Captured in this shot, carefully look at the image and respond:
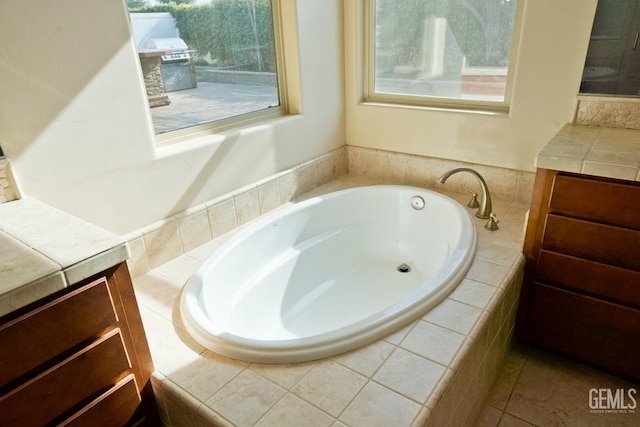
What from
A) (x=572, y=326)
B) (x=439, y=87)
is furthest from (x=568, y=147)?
(x=439, y=87)

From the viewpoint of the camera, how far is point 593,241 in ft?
5.19

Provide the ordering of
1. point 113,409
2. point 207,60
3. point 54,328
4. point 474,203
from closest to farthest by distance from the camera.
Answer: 1. point 54,328
2. point 113,409
3. point 207,60
4. point 474,203

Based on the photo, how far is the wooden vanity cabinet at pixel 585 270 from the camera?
152 centimetres

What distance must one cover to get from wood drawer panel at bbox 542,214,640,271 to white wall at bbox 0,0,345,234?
1.45 meters

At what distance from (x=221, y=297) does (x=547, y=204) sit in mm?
1389

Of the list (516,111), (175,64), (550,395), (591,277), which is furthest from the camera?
(516,111)

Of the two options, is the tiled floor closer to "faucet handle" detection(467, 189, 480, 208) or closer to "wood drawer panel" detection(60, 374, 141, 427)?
"faucet handle" detection(467, 189, 480, 208)

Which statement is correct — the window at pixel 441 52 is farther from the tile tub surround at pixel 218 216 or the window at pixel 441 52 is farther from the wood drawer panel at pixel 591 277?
the wood drawer panel at pixel 591 277

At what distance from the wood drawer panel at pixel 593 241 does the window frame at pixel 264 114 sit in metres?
1.53

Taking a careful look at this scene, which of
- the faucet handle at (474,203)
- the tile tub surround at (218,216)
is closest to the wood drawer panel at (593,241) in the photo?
the faucet handle at (474,203)

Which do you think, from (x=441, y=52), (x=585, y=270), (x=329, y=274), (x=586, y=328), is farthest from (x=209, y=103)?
(x=586, y=328)

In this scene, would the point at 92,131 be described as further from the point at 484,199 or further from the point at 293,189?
the point at 484,199

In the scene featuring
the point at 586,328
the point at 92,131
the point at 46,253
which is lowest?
the point at 586,328

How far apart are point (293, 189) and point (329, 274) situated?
56cm
